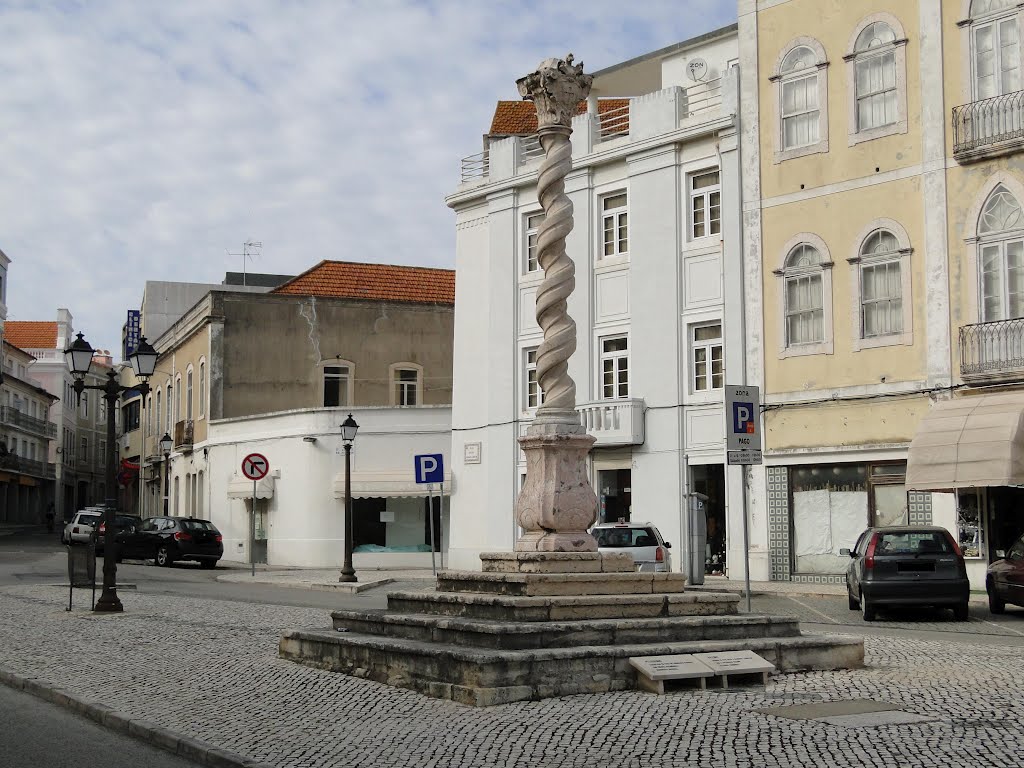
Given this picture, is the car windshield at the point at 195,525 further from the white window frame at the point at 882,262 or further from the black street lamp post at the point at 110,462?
the white window frame at the point at 882,262

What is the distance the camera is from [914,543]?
19047 millimetres

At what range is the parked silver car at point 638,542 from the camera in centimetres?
2369

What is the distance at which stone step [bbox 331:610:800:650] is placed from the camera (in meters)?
10.9

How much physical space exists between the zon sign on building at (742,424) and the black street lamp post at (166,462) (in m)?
37.5

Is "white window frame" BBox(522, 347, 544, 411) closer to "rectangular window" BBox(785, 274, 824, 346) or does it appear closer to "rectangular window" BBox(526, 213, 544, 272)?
"rectangular window" BBox(526, 213, 544, 272)

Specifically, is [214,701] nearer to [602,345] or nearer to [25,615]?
[25,615]

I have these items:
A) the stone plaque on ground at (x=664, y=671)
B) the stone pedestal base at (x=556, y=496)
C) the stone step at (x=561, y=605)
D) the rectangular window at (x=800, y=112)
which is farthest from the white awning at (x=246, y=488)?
the stone plaque on ground at (x=664, y=671)

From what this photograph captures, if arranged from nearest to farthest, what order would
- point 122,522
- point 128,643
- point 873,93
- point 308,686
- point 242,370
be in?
point 308,686 < point 128,643 < point 873,93 < point 122,522 < point 242,370

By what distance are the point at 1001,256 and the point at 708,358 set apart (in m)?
7.55

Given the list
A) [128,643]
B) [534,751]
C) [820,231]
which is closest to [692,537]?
[820,231]

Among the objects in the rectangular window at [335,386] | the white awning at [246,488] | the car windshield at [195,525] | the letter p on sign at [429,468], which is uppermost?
the rectangular window at [335,386]

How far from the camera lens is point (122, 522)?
39.9m

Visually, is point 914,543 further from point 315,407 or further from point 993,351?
point 315,407

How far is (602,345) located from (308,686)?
22109mm
